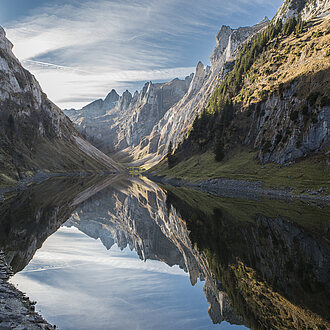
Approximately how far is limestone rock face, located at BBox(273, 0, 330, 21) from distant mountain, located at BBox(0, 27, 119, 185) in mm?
160424

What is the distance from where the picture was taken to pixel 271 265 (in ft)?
59.6

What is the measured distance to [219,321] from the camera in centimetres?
1173

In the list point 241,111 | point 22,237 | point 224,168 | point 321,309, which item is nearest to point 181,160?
point 241,111

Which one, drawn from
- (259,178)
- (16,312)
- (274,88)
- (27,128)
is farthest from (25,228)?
(27,128)

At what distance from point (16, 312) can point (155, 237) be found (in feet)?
67.1

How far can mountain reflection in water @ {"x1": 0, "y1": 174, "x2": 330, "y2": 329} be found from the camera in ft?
41.0

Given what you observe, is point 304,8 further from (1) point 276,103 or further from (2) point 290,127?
(2) point 290,127

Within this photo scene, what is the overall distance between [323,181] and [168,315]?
1976 inches

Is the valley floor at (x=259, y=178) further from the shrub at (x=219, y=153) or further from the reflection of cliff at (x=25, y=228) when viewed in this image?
the reflection of cliff at (x=25, y=228)

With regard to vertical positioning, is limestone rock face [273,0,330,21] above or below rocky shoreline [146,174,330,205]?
above

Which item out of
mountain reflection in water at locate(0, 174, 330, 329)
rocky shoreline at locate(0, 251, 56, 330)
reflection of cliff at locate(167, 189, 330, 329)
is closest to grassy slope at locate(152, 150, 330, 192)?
mountain reflection in water at locate(0, 174, 330, 329)

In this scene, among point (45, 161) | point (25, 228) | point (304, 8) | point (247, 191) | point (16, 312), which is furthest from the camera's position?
point (304, 8)

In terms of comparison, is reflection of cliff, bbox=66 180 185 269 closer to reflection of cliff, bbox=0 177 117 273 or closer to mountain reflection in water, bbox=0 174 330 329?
mountain reflection in water, bbox=0 174 330 329

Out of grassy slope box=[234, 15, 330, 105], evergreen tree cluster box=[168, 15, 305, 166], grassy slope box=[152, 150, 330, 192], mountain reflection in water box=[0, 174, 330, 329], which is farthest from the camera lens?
evergreen tree cluster box=[168, 15, 305, 166]
